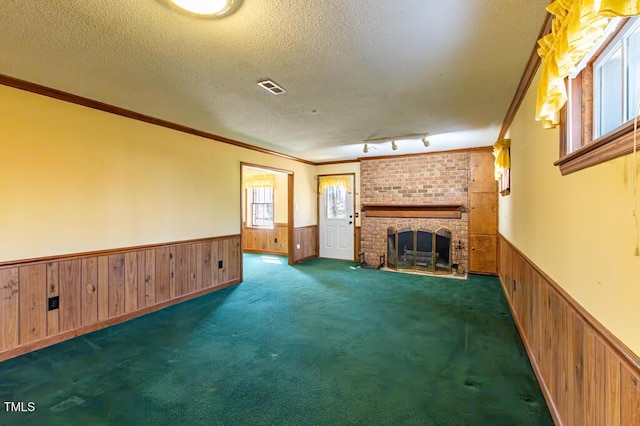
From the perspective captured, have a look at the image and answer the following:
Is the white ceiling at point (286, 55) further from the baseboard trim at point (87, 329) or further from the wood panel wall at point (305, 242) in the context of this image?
the wood panel wall at point (305, 242)

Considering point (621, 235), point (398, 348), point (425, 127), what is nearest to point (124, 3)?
point (621, 235)

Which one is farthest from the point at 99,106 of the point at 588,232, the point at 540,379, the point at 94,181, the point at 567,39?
the point at 540,379

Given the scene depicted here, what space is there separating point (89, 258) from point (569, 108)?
4191mm

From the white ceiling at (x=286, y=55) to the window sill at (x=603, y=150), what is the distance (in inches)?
36.2

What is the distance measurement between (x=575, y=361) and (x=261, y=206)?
760cm

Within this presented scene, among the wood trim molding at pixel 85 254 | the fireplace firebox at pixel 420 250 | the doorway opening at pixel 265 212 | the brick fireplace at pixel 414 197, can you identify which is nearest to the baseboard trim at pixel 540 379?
the fireplace firebox at pixel 420 250

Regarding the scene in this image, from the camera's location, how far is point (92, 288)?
3.14 m

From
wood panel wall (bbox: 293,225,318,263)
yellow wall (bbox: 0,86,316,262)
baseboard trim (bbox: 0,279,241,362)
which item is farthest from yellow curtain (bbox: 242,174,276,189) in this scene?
baseboard trim (bbox: 0,279,241,362)

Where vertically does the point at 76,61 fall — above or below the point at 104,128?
above

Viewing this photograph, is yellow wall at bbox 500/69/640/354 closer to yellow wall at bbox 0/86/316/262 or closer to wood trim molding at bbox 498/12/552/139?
wood trim molding at bbox 498/12/552/139

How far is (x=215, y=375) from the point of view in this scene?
2291mm

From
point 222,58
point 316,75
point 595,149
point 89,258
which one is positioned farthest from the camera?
point 89,258

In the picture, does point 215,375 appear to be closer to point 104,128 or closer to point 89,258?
point 89,258

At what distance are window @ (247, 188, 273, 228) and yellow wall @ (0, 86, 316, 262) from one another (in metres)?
3.50
